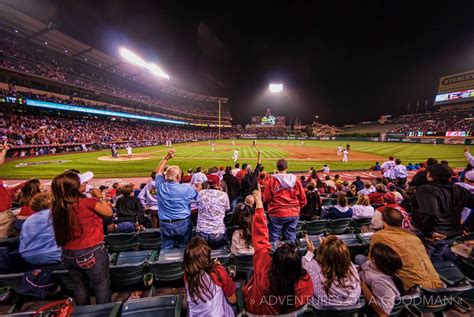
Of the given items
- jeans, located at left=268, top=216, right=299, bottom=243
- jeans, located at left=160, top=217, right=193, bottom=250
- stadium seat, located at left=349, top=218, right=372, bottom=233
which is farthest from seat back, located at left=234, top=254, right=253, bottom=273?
Answer: stadium seat, located at left=349, top=218, right=372, bottom=233

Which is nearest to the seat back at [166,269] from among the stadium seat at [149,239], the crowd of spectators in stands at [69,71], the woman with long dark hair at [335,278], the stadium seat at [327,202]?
the stadium seat at [149,239]

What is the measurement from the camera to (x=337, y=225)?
529 cm

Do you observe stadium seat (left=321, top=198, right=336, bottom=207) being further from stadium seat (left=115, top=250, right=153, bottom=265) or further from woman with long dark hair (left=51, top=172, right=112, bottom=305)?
woman with long dark hair (left=51, top=172, right=112, bottom=305)

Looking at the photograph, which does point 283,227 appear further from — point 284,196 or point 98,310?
point 98,310

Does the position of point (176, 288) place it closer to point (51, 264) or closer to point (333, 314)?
point (51, 264)

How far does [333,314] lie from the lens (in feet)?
7.17

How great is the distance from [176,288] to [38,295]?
6.61ft

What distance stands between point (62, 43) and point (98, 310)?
48.7 metres

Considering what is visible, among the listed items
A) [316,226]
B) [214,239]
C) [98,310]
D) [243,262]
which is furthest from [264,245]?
[316,226]

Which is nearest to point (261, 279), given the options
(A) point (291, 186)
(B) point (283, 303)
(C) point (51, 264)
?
(B) point (283, 303)

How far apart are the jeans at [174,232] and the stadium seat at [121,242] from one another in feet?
2.67

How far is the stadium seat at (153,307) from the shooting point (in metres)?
2.31

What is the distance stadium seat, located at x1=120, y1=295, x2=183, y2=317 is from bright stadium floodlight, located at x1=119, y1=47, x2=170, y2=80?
51.3 m

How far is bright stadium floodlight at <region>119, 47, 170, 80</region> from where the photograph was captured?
43.0 m
